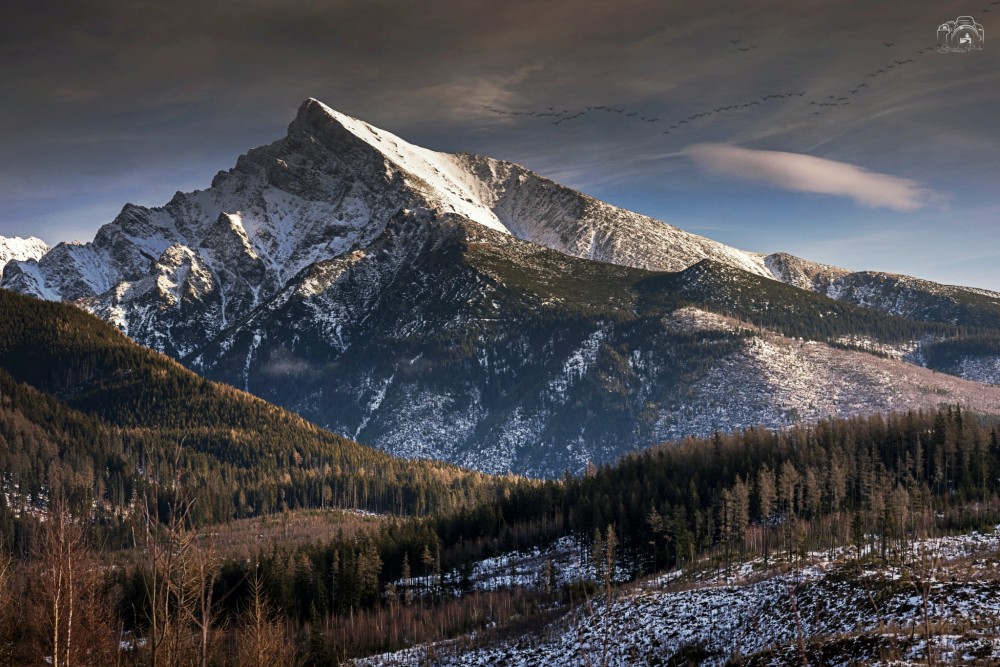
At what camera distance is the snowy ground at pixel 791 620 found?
6644 cm

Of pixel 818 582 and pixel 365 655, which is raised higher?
pixel 818 582

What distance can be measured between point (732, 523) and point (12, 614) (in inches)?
4767

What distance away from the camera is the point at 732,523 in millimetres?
164625

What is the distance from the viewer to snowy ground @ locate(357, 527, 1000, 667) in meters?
66.4

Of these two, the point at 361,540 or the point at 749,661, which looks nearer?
the point at 749,661

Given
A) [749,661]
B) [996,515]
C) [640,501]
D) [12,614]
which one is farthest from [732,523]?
[12,614]

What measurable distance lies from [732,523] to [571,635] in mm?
61566

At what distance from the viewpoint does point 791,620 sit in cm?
8938

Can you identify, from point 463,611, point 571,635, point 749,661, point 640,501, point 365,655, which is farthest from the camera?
point 640,501

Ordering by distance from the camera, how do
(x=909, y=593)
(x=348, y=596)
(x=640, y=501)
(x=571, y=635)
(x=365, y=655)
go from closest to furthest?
1. (x=909, y=593)
2. (x=571, y=635)
3. (x=365, y=655)
4. (x=348, y=596)
5. (x=640, y=501)

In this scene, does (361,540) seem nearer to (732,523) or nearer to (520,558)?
(520,558)

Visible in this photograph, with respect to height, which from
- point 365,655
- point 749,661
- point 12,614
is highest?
point 12,614

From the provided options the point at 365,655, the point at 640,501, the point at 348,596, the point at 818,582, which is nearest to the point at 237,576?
the point at 348,596

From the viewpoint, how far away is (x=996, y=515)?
140 meters
